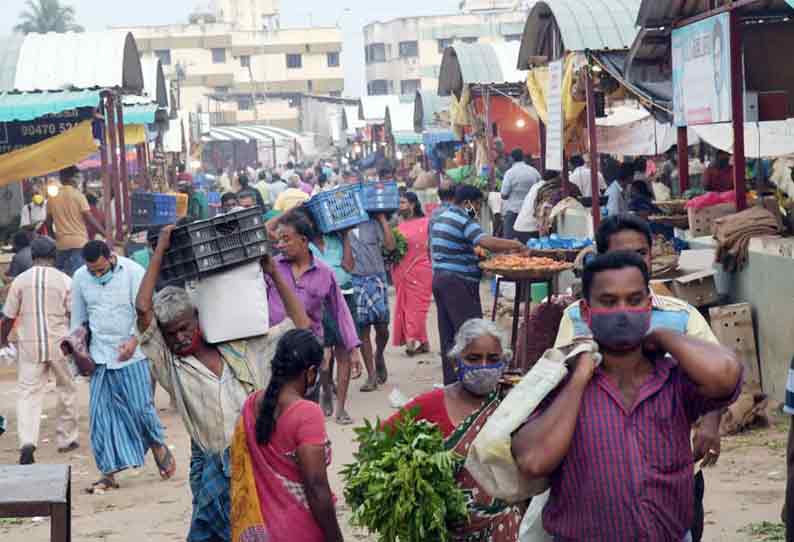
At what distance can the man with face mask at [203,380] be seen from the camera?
600 cm

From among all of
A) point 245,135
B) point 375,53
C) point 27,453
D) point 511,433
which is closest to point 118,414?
point 27,453

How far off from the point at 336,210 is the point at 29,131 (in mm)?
7351

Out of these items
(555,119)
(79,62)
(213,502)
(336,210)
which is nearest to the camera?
(213,502)

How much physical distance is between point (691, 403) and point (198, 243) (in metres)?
3.03

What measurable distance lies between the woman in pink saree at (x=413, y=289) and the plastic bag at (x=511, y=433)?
36.4ft

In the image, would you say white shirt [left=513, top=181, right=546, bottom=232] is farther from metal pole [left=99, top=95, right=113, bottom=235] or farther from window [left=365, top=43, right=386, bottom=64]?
window [left=365, top=43, right=386, bottom=64]

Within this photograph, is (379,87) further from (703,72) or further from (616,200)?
(703,72)

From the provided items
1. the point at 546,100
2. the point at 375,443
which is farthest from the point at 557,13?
the point at 375,443

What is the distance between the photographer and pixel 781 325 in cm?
1031

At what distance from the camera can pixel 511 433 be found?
3.70 meters

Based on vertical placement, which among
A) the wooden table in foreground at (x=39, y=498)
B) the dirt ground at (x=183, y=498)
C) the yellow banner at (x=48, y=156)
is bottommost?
the dirt ground at (x=183, y=498)

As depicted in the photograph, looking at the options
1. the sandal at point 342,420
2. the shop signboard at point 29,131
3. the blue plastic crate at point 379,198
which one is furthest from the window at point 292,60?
the sandal at point 342,420

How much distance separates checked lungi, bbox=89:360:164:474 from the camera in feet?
31.0

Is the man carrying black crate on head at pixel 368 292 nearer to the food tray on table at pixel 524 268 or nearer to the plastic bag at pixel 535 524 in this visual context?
the food tray on table at pixel 524 268
